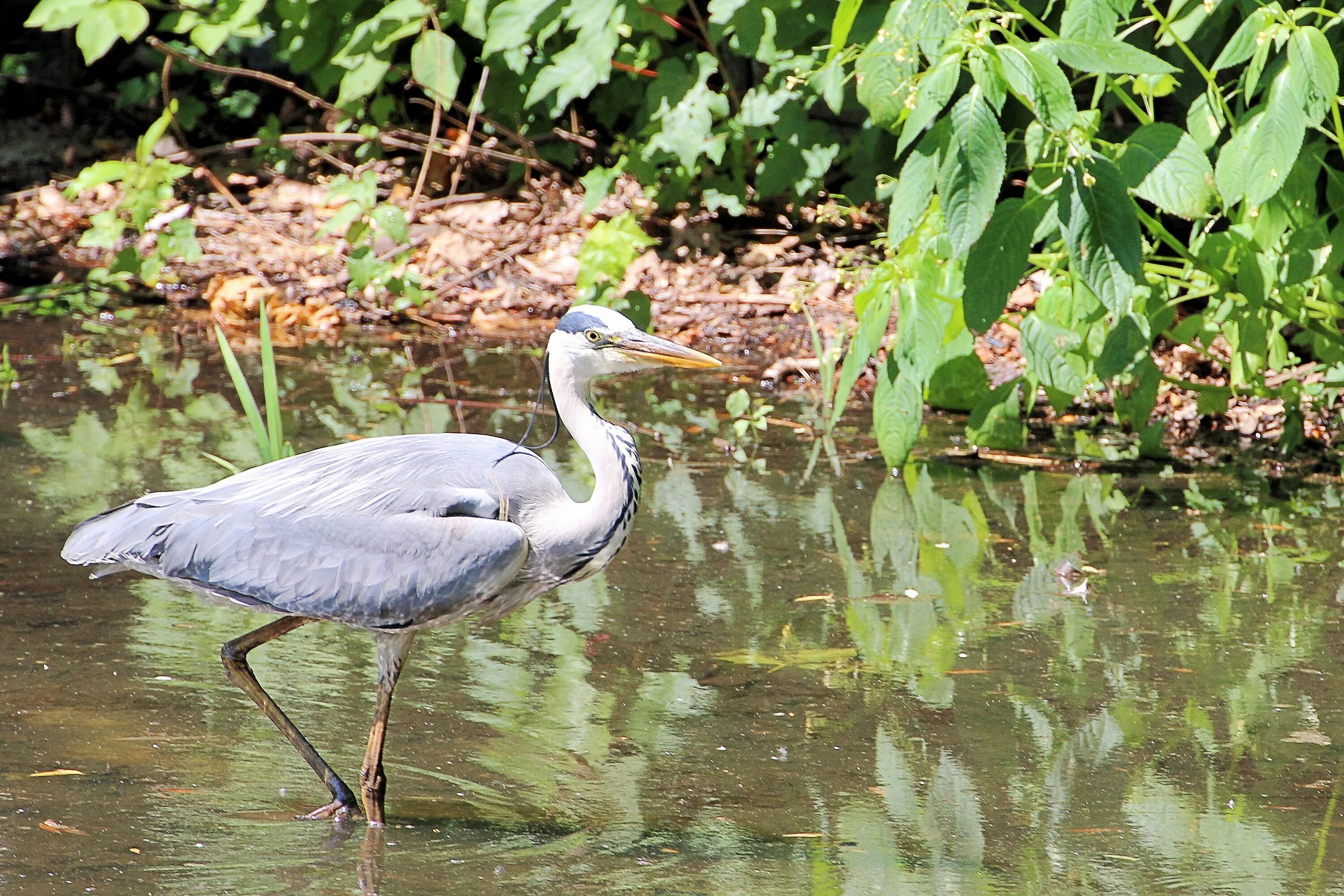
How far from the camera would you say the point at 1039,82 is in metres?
4.37

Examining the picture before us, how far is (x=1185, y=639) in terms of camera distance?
172 inches

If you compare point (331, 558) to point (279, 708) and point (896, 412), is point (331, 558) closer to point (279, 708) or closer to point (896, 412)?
point (279, 708)

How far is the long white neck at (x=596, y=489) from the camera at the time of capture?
3.35m

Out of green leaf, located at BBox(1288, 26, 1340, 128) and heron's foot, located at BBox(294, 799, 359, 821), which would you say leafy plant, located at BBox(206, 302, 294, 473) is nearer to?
heron's foot, located at BBox(294, 799, 359, 821)

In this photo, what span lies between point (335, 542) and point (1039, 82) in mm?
2459

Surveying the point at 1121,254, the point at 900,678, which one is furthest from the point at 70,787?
the point at 1121,254

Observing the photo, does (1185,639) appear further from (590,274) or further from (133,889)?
(590,274)

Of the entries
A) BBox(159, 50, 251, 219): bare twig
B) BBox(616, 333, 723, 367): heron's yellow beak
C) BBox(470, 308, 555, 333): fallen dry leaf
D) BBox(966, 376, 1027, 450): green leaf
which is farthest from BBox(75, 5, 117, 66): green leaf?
BBox(616, 333, 723, 367): heron's yellow beak

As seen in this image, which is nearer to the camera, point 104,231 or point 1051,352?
point 1051,352

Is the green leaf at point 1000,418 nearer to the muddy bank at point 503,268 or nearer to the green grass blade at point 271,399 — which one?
the muddy bank at point 503,268

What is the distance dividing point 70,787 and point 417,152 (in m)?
7.74

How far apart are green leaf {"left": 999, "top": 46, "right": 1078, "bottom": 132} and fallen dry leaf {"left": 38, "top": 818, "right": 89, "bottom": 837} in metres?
3.16

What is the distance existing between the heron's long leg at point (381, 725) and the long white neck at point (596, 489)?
1.36 feet

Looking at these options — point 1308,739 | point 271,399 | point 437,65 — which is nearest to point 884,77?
point 271,399
